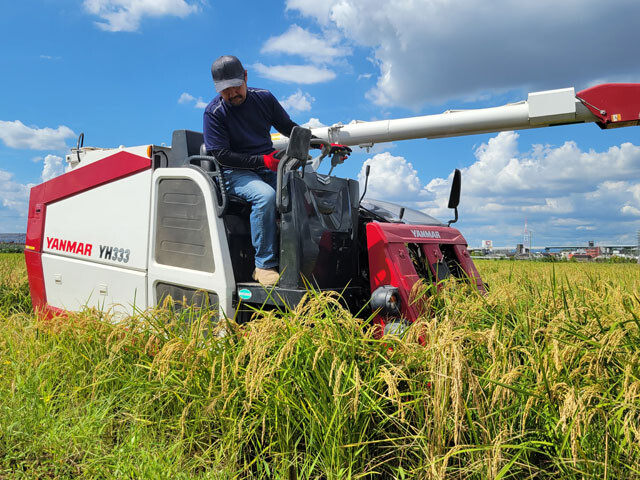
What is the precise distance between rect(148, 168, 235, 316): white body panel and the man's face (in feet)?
2.23

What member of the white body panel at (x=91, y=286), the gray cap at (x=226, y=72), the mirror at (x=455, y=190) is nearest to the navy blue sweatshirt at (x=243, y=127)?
the gray cap at (x=226, y=72)

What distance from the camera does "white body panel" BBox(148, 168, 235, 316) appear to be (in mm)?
3862

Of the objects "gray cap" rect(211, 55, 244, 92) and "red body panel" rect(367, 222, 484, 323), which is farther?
"gray cap" rect(211, 55, 244, 92)

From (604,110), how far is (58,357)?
5394mm

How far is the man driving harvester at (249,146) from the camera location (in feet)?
12.5

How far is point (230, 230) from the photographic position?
13.4 ft

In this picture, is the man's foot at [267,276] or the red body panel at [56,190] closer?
the man's foot at [267,276]

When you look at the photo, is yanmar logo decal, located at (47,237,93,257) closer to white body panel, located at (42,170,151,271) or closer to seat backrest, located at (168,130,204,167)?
white body panel, located at (42,170,151,271)

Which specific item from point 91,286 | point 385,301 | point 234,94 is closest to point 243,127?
point 234,94

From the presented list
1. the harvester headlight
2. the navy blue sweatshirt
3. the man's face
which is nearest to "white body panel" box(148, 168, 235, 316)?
the navy blue sweatshirt

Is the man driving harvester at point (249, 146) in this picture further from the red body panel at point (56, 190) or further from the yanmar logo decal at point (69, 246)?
the yanmar logo decal at point (69, 246)

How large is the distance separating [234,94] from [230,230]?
1141mm

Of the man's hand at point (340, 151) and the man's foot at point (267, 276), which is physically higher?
the man's hand at point (340, 151)

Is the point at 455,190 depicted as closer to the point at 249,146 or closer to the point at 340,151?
the point at 340,151
